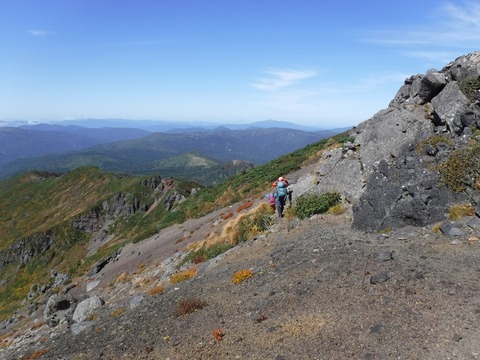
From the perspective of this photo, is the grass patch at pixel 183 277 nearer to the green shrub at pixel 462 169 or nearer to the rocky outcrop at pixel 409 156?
the rocky outcrop at pixel 409 156

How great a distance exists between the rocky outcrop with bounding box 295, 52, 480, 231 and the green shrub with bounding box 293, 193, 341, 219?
0.70 metres

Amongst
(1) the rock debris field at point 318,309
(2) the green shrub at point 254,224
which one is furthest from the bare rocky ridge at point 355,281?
(2) the green shrub at point 254,224

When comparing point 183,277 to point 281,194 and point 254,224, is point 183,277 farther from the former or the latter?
point 281,194

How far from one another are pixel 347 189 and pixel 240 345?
13.3 meters

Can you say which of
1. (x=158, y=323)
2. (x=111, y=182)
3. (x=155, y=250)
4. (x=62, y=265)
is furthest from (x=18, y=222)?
(x=158, y=323)

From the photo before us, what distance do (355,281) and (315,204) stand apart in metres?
9.68

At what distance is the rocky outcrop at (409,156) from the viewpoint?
16.7 meters

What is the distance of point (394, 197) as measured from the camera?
17.5 m

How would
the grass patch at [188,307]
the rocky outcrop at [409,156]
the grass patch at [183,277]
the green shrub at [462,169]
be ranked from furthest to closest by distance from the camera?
the grass patch at [183,277] → the rocky outcrop at [409,156] → the green shrub at [462,169] → the grass patch at [188,307]

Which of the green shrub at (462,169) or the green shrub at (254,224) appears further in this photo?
the green shrub at (254,224)

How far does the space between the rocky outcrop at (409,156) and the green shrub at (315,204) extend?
0.70m

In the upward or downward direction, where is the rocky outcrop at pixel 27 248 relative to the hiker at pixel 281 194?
downward

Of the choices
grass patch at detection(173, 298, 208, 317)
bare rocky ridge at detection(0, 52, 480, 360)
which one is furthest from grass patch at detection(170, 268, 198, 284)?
grass patch at detection(173, 298, 208, 317)

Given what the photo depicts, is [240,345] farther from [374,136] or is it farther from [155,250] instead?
[155,250]
